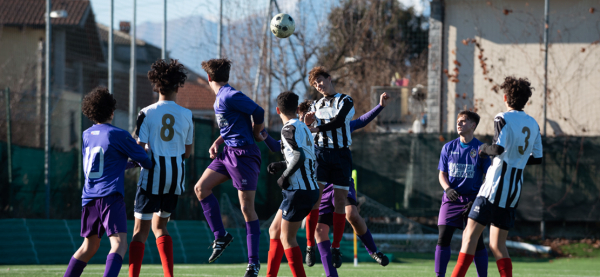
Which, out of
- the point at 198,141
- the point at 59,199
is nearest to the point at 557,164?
the point at 198,141

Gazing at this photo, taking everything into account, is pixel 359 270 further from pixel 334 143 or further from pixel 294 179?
pixel 294 179

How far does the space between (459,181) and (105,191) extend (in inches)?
144

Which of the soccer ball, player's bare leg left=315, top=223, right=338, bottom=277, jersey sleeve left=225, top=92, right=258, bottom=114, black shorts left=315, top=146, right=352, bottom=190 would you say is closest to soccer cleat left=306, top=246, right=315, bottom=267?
player's bare leg left=315, top=223, right=338, bottom=277

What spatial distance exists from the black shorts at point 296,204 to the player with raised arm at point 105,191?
4.20ft

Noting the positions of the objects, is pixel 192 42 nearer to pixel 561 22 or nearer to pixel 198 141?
pixel 198 141

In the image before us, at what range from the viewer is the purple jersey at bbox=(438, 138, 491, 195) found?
642cm

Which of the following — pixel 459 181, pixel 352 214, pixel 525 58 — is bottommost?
pixel 352 214

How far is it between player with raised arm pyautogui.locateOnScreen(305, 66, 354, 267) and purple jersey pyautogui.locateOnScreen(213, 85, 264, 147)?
743 mm

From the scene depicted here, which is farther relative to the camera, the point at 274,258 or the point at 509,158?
the point at 274,258

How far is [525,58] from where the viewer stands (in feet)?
47.5

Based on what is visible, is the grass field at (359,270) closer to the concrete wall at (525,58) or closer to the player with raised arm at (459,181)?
the player with raised arm at (459,181)

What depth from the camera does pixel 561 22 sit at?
14.4m

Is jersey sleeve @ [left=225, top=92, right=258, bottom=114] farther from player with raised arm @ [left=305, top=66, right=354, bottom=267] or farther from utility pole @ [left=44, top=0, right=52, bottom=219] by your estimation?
utility pole @ [left=44, top=0, right=52, bottom=219]

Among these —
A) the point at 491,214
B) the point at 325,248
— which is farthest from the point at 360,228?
the point at 491,214
